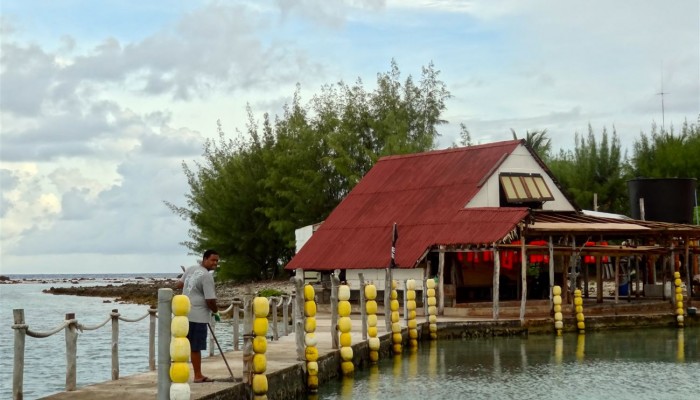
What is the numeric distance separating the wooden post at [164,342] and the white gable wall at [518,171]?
69.4 feet

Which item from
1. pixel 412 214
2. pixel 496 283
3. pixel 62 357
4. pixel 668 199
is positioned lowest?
pixel 62 357

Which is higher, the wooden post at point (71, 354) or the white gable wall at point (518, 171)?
the white gable wall at point (518, 171)

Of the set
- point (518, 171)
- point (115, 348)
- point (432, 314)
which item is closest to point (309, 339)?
point (115, 348)

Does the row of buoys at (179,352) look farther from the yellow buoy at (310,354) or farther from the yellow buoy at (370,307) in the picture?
the yellow buoy at (370,307)

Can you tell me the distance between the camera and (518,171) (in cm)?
3297

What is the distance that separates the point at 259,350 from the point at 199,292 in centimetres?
128

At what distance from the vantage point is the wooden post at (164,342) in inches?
416

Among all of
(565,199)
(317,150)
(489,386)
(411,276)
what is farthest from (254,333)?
(317,150)

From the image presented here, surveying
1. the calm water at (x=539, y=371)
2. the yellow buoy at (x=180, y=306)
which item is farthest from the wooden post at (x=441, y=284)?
the yellow buoy at (x=180, y=306)

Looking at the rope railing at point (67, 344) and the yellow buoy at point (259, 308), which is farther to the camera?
the yellow buoy at point (259, 308)

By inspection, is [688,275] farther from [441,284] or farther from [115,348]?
[115,348]

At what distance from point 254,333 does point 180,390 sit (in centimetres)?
289

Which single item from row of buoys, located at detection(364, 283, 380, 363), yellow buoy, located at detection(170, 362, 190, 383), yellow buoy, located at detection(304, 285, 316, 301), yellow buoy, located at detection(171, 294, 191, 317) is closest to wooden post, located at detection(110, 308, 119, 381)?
Answer: yellow buoy, located at detection(171, 294, 191, 317)

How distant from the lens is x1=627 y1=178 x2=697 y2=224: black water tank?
38.8 metres
